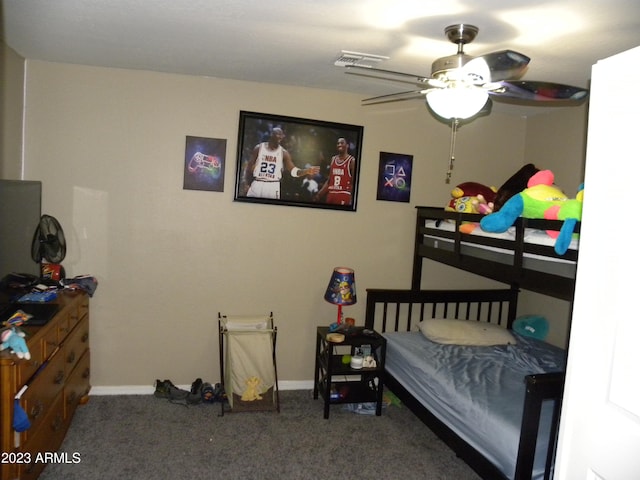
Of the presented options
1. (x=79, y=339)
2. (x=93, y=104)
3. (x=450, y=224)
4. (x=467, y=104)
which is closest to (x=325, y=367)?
(x=450, y=224)

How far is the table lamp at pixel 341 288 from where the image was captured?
3.23 m

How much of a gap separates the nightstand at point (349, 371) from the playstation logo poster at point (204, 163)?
1397mm

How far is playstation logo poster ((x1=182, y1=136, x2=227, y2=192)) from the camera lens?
10.6 feet

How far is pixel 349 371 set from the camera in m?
3.12

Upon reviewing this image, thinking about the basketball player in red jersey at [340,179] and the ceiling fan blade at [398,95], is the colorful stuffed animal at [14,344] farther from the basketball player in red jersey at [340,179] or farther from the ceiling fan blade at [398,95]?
the basketball player in red jersey at [340,179]

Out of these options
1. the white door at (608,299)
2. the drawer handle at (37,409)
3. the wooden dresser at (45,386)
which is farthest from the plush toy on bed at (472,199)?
the drawer handle at (37,409)

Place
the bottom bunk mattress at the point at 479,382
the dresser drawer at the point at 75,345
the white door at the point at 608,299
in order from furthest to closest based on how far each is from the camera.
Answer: the dresser drawer at the point at 75,345
the bottom bunk mattress at the point at 479,382
the white door at the point at 608,299

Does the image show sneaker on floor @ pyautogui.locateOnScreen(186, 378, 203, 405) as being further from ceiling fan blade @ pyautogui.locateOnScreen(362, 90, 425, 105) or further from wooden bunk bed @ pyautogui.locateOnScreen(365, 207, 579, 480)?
ceiling fan blade @ pyautogui.locateOnScreen(362, 90, 425, 105)

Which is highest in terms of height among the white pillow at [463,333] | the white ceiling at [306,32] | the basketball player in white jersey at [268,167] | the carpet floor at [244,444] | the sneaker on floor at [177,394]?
the white ceiling at [306,32]

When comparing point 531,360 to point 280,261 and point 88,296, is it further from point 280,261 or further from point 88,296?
point 88,296

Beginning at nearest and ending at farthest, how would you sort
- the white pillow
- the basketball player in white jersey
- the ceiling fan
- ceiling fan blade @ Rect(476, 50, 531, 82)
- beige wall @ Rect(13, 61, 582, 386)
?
1. ceiling fan blade @ Rect(476, 50, 531, 82)
2. the ceiling fan
3. beige wall @ Rect(13, 61, 582, 386)
4. the white pillow
5. the basketball player in white jersey

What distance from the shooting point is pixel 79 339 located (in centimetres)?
282

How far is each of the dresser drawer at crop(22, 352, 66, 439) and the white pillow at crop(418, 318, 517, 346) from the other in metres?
2.40

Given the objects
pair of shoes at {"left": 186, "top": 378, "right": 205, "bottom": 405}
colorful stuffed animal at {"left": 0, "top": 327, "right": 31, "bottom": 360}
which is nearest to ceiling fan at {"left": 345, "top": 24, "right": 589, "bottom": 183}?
colorful stuffed animal at {"left": 0, "top": 327, "right": 31, "bottom": 360}
